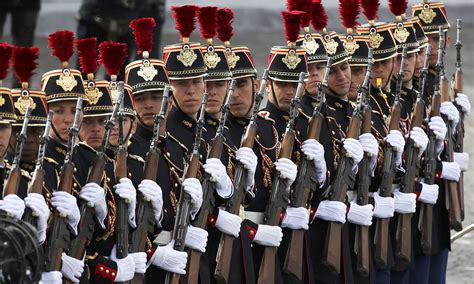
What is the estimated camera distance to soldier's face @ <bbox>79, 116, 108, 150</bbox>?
33.8 feet

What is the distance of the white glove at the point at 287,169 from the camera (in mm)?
11320

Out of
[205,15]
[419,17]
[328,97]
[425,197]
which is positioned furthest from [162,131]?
[419,17]

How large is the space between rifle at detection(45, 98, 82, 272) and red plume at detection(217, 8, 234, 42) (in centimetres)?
231

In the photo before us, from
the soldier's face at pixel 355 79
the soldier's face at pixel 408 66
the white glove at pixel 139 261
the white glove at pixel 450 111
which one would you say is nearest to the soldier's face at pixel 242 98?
the soldier's face at pixel 355 79

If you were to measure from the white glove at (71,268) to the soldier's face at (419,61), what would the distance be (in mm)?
4877

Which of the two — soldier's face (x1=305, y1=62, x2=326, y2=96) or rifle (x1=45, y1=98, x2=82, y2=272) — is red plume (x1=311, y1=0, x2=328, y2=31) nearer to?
soldier's face (x1=305, y1=62, x2=326, y2=96)

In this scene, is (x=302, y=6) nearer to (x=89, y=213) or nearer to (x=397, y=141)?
(x=397, y=141)

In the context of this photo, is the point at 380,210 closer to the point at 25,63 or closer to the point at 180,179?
the point at 180,179

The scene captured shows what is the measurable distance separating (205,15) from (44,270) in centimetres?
256

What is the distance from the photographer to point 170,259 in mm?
10328

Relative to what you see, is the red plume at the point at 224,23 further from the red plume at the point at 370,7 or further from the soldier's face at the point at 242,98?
the red plume at the point at 370,7

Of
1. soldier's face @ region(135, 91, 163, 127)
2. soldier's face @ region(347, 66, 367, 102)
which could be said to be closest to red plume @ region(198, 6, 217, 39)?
soldier's face @ region(135, 91, 163, 127)

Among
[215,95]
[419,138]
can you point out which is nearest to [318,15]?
[419,138]

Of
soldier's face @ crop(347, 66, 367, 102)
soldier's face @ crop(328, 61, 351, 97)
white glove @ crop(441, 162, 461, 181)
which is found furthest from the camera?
white glove @ crop(441, 162, 461, 181)
